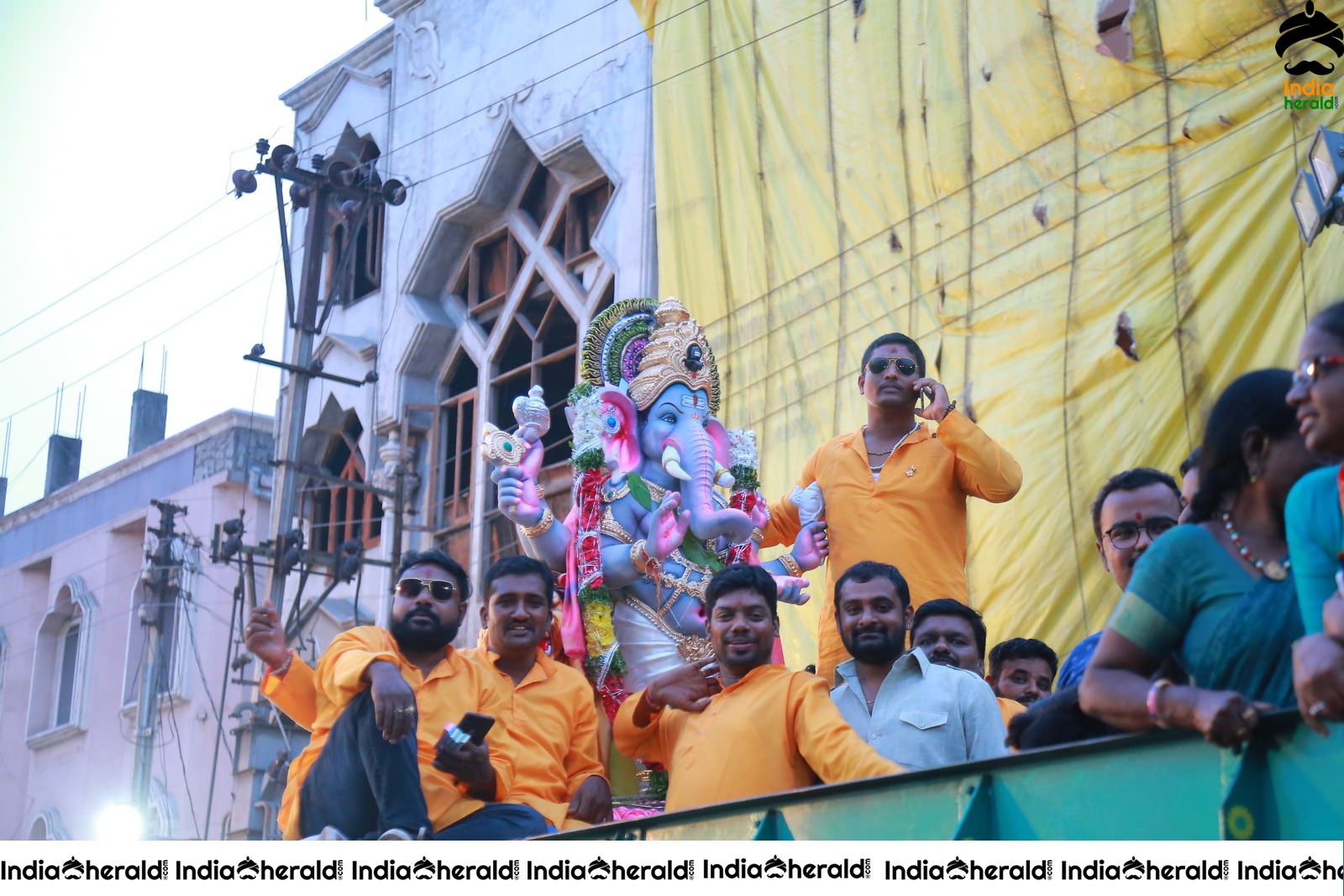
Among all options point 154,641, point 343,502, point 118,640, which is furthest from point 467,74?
point 118,640

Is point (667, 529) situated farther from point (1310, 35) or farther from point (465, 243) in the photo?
point (465, 243)

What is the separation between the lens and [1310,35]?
665cm

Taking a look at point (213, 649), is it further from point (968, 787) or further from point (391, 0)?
point (968, 787)

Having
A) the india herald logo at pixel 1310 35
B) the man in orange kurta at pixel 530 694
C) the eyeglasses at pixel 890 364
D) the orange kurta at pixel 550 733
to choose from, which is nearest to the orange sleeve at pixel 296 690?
the man in orange kurta at pixel 530 694

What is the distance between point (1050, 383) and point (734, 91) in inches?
146

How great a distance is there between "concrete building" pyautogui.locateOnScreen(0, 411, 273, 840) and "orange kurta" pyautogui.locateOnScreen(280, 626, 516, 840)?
488 inches

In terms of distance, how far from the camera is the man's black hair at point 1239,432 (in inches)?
107

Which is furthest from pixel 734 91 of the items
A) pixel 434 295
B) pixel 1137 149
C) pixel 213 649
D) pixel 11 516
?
pixel 11 516

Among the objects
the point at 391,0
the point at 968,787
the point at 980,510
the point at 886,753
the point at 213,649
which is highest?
the point at 391,0

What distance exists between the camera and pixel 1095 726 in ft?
9.57

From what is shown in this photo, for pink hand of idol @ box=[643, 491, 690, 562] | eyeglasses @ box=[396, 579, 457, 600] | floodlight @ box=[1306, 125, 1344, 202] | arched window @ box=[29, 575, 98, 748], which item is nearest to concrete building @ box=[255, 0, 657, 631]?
arched window @ box=[29, 575, 98, 748]

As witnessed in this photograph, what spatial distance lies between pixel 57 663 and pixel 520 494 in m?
17.6

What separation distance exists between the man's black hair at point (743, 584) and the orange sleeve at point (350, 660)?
90 cm

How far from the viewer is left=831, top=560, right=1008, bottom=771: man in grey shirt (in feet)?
12.8
